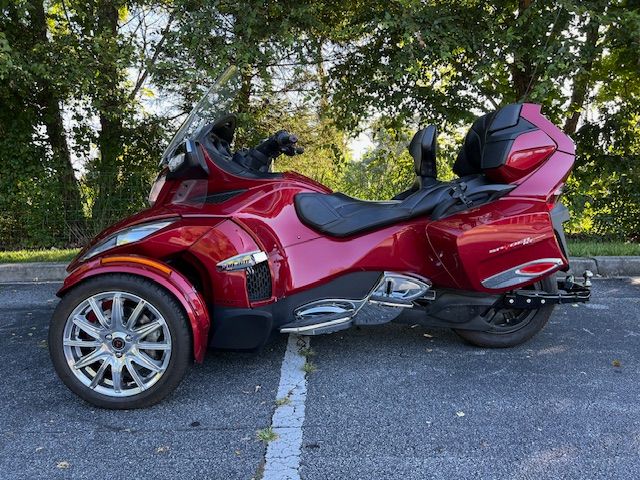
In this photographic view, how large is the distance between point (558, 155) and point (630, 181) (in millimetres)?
4878

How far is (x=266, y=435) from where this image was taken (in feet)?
8.10

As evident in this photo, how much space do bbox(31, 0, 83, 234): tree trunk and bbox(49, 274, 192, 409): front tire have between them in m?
5.22

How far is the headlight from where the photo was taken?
2865 mm

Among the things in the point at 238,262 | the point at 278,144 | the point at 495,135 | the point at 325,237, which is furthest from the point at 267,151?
the point at 495,135

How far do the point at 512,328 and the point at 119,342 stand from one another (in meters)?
2.39

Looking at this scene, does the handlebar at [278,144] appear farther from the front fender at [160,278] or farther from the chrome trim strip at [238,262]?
the front fender at [160,278]

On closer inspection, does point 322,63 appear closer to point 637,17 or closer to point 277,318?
point 637,17

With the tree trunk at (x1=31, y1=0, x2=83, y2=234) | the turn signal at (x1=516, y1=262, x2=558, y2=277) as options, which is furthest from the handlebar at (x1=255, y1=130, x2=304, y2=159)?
the tree trunk at (x1=31, y1=0, x2=83, y2=234)

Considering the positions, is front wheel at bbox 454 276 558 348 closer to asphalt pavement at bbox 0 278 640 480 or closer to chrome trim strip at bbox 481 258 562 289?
asphalt pavement at bbox 0 278 640 480

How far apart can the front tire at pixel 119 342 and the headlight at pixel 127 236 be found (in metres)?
0.20

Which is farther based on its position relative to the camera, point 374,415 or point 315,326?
point 315,326

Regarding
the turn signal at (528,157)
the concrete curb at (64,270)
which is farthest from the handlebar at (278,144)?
the concrete curb at (64,270)

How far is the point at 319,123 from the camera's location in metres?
8.04

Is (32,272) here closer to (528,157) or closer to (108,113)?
(108,113)
